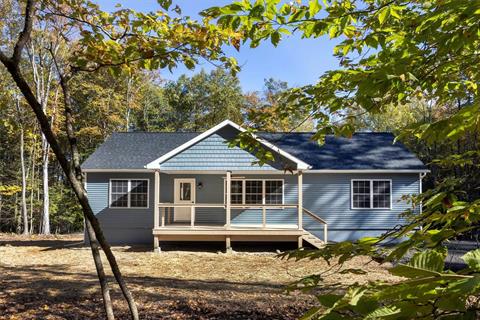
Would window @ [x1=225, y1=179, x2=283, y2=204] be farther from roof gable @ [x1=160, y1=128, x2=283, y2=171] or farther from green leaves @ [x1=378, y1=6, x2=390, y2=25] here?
green leaves @ [x1=378, y1=6, x2=390, y2=25]

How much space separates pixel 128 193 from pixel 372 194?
10451 mm

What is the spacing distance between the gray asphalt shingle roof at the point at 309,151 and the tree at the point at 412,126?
1363cm

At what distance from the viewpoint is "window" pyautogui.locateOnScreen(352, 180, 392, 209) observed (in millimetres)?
17328

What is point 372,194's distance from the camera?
57.0 feet

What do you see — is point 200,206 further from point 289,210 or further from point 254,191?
point 289,210

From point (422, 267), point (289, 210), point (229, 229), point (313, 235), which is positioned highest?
point (422, 267)

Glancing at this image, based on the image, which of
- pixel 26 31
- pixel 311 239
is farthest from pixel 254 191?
pixel 26 31

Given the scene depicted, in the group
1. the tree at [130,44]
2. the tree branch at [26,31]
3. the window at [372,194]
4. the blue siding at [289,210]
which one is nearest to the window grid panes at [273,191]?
the blue siding at [289,210]

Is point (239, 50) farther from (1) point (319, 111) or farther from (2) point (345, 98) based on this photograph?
(2) point (345, 98)

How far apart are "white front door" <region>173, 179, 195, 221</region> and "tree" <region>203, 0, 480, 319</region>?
1418cm

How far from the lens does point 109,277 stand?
389 inches

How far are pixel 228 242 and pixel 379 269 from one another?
5582 mm

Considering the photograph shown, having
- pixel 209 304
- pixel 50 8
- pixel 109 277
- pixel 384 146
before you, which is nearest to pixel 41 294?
pixel 109 277

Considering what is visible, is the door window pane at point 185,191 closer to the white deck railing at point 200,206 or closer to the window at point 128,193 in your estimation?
the white deck railing at point 200,206
